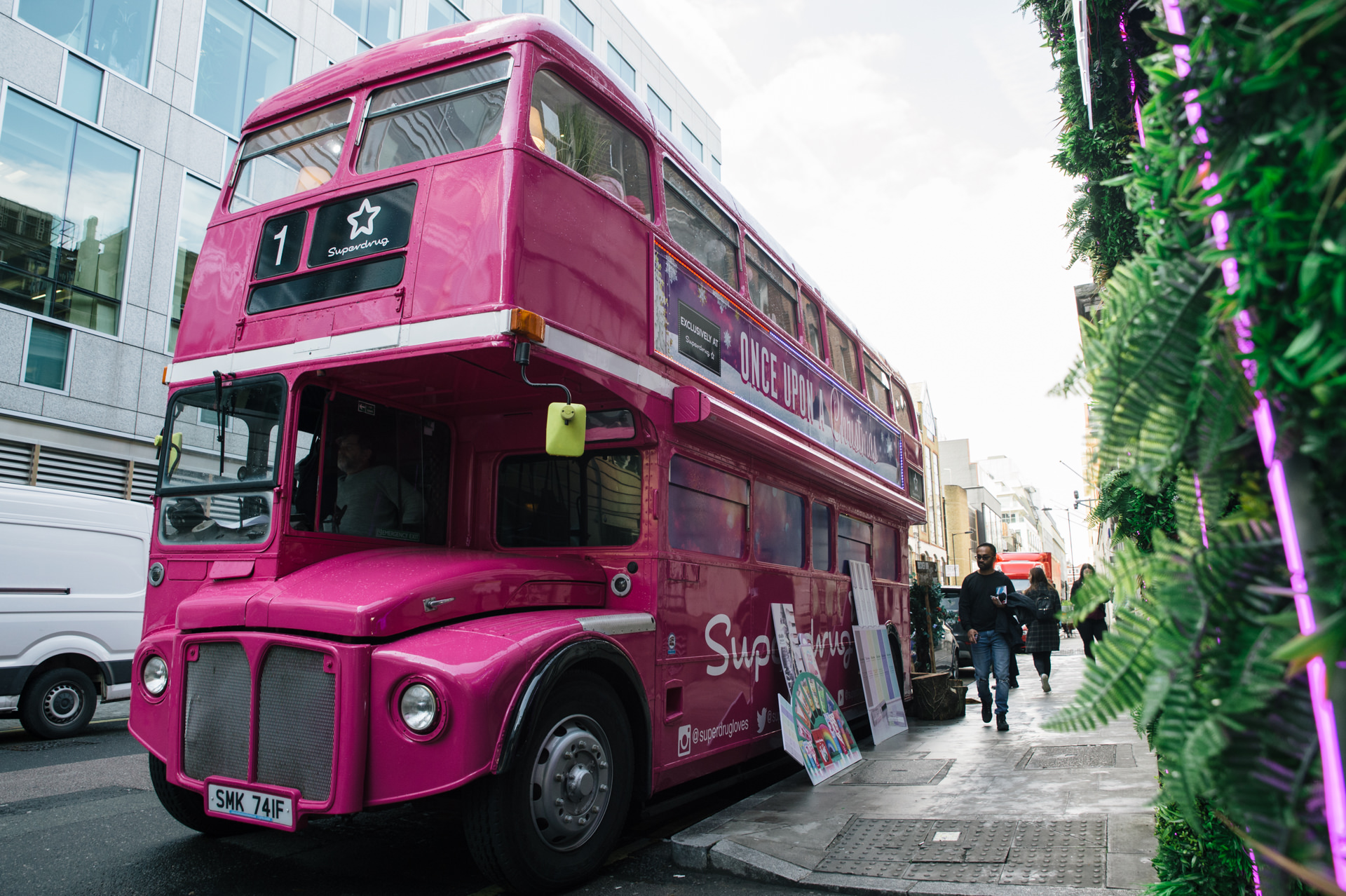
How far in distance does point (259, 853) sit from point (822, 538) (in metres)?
5.36

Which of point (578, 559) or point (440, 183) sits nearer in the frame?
point (440, 183)

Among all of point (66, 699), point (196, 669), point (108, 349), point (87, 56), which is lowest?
point (66, 699)

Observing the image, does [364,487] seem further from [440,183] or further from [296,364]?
[440,183]

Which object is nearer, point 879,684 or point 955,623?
point 879,684

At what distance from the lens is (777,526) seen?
7.32 metres

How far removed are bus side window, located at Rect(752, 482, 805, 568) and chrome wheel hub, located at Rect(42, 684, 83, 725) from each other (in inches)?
282

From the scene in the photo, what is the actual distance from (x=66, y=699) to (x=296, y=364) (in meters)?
6.41

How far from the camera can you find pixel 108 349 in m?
14.9

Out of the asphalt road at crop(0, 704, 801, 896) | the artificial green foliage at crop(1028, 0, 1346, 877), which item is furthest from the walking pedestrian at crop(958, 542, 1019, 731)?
the artificial green foliage at crop(1028, 0, 1346, 877)

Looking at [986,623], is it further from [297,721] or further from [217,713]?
[217,713]

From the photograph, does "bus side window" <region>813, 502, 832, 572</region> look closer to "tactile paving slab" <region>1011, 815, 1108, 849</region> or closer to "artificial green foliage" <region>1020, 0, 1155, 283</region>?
"tactile paving slab" <region>1011, 815, 1108, 849</region>

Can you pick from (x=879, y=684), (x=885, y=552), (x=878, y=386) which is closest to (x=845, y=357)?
(x=878, y=386)

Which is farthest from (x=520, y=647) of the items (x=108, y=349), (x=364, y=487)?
(x=108, y=349)

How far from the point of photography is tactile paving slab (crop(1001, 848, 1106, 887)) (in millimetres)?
3744
